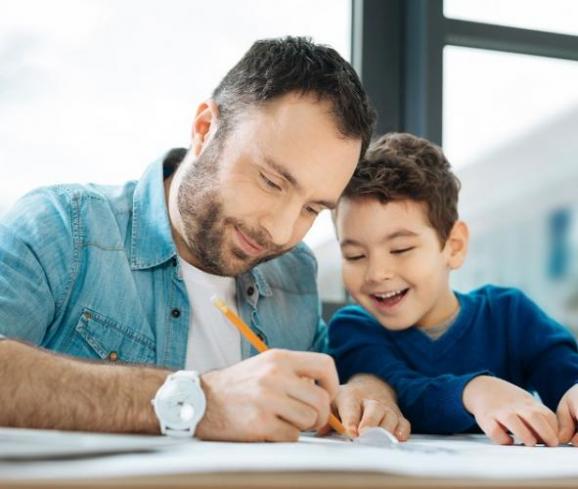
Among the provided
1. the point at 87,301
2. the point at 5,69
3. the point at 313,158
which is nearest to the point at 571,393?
the point at 313,158

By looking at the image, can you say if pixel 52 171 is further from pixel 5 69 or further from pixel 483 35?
pixel 483 35

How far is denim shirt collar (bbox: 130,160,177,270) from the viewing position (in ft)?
4.48

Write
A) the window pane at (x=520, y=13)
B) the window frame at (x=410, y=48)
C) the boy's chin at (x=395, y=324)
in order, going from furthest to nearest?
the window pane at (x=520, y=13) → the window frame at (x=410, y=48) → the boy's chin at (x=395, y=324)

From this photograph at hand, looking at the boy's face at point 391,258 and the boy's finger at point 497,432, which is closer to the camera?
the boy's finger at point 497,432

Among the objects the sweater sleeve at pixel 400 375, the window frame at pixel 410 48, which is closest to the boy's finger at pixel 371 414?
the sweater sleeve at pixel 400 375

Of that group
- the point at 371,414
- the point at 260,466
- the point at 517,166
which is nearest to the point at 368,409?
the point at 371,414

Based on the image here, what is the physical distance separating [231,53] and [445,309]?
801 millimetres

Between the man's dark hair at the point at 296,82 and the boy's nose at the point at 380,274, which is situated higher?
the man's dark hair at the point at 296,82

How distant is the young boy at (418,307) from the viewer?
4.72ft

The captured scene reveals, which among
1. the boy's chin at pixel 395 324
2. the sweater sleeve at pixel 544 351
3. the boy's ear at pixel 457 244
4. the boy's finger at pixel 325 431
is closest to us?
the boy's finger at pixel 325 431

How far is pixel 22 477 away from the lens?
0.44 m

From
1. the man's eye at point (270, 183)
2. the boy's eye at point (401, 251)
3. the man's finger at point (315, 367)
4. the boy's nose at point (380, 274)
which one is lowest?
the man's finger at point (315, 367)

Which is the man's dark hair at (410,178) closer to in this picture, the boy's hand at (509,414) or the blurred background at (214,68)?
the blurred background at (214,68)

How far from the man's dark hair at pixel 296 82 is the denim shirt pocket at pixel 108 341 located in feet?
1.25
